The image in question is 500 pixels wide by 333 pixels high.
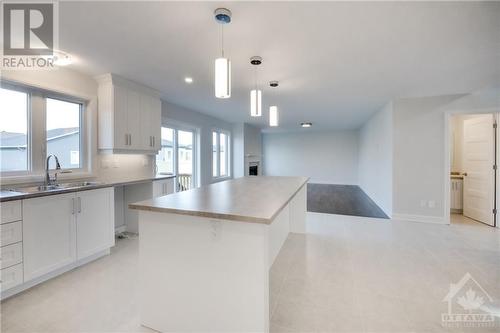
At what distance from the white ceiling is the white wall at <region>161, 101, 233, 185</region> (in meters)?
1.00

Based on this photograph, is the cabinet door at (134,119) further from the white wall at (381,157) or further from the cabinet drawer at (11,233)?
the white wall at (381,157)

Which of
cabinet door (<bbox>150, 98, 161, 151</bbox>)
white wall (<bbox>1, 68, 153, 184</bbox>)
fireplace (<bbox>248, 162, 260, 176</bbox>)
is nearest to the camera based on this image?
white wall (<bbox>1, 68, 153, 184</bbox>)

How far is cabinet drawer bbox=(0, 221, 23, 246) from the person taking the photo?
194 cm

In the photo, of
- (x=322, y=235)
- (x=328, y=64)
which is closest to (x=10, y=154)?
(x=328, y=64)

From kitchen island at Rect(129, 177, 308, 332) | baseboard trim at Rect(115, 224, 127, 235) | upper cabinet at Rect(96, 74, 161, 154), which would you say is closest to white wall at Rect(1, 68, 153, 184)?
upper cabinet at Rect(96, 74, 161, 154)

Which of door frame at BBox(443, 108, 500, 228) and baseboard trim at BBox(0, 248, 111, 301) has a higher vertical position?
door frame at BBox(443, 108, 500, 228)

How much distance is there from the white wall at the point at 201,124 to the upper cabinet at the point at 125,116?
33.6 inches

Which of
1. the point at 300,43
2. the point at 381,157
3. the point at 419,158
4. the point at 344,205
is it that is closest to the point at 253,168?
the point at 344,205

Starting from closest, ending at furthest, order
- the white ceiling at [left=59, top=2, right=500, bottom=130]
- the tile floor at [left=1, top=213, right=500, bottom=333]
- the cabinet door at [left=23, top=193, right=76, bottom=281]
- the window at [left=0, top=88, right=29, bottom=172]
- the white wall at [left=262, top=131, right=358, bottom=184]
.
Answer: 1. the tile floor at [left=1, top=213, right=500, bottom=333]
2. the white ceiling at [left=59, top=2, right=500, bottom=130]
3. the cabinet door at [left=23, top=193, right=76, bottom=281]
4. the window at [left=0, top=88, right=29, bottom=172]
5. the white wall at [left=262, top=131, right=358, bottom=184]

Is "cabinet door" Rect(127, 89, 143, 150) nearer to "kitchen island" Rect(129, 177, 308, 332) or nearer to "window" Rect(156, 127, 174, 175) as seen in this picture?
"window" Rect(156, 127, 174, 175)

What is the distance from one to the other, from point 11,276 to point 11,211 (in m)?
0.57

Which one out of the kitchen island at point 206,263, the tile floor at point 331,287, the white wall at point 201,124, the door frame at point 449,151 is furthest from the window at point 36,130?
the door frame at point 449,151

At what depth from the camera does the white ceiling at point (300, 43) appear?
1812 mm

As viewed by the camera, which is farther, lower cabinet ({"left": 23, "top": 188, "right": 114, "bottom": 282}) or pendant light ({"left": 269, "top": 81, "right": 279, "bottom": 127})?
pendant light ({"left": 269, "top": 81, "right": 279, "bottom": 127})
